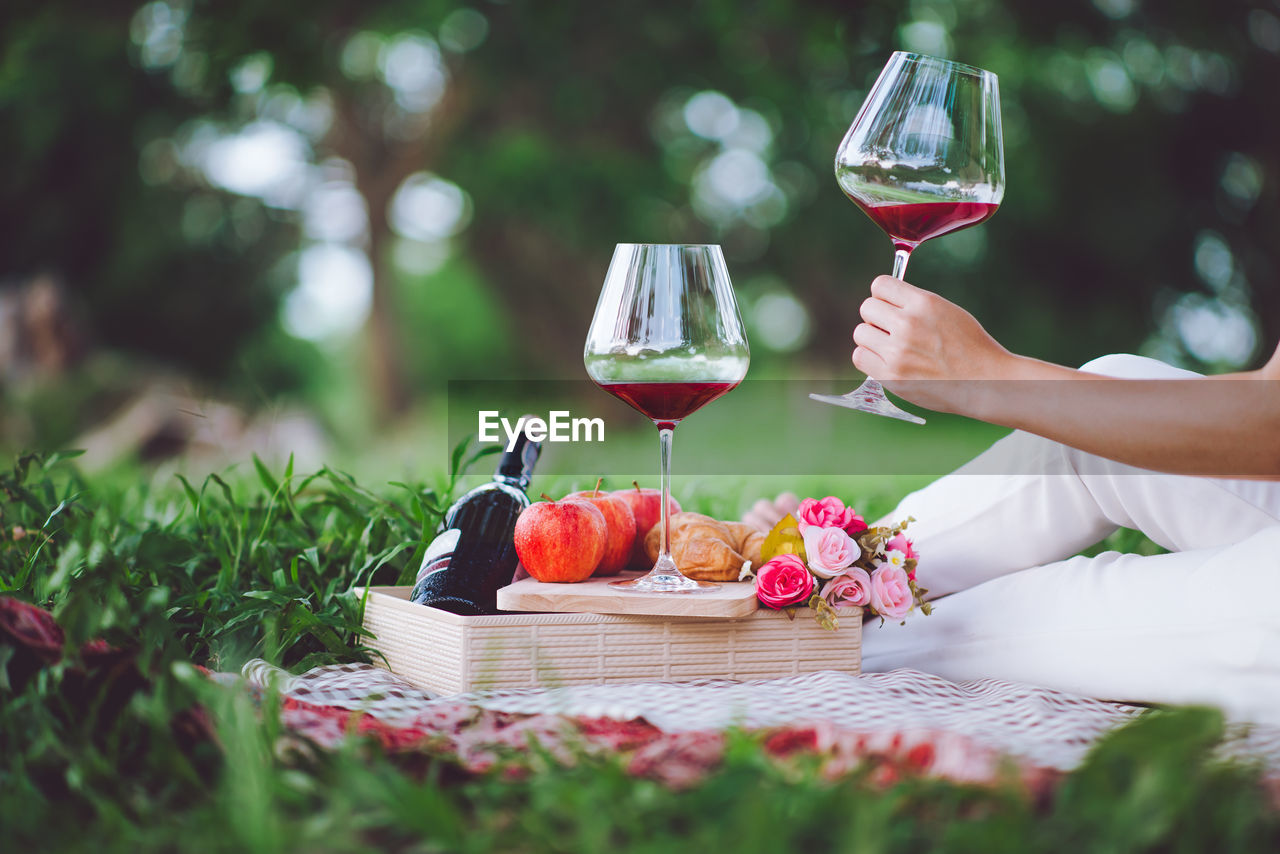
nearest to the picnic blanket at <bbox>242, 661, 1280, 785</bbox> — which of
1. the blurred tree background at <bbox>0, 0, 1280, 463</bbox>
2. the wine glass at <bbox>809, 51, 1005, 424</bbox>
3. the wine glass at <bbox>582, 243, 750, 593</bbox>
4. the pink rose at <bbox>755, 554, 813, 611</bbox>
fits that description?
the pink rose at <bbox>755, 554, 813, 611</bbox>

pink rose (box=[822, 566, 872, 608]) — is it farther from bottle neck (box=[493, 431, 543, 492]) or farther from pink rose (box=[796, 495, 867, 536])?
bottle neck (box=[493, 431, 543, 492])

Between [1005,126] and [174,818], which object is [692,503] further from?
[1005,126]

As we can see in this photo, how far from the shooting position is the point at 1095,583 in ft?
6.04

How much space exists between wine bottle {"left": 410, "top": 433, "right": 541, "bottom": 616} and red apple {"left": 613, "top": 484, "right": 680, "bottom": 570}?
0.20 m

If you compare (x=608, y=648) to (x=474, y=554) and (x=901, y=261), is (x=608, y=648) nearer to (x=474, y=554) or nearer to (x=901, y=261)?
(x=474, y=554)

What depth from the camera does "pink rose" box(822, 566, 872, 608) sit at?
5.83 ft

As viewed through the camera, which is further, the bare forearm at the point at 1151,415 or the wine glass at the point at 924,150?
the wine glass at the point at 924,150

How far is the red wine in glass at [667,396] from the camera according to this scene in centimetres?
168

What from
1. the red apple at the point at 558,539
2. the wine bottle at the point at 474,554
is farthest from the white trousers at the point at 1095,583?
the wine bottle at the point at 474,554

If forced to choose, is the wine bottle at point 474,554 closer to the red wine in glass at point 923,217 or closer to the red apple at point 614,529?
the red apple at point 614,529

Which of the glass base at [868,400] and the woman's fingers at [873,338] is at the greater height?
the woman's fingers at [873,338]

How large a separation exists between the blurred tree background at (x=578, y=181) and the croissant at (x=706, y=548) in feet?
20.4

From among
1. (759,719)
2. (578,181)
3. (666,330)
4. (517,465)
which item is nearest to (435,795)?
(759,719)

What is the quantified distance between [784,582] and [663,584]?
0.19 meters
